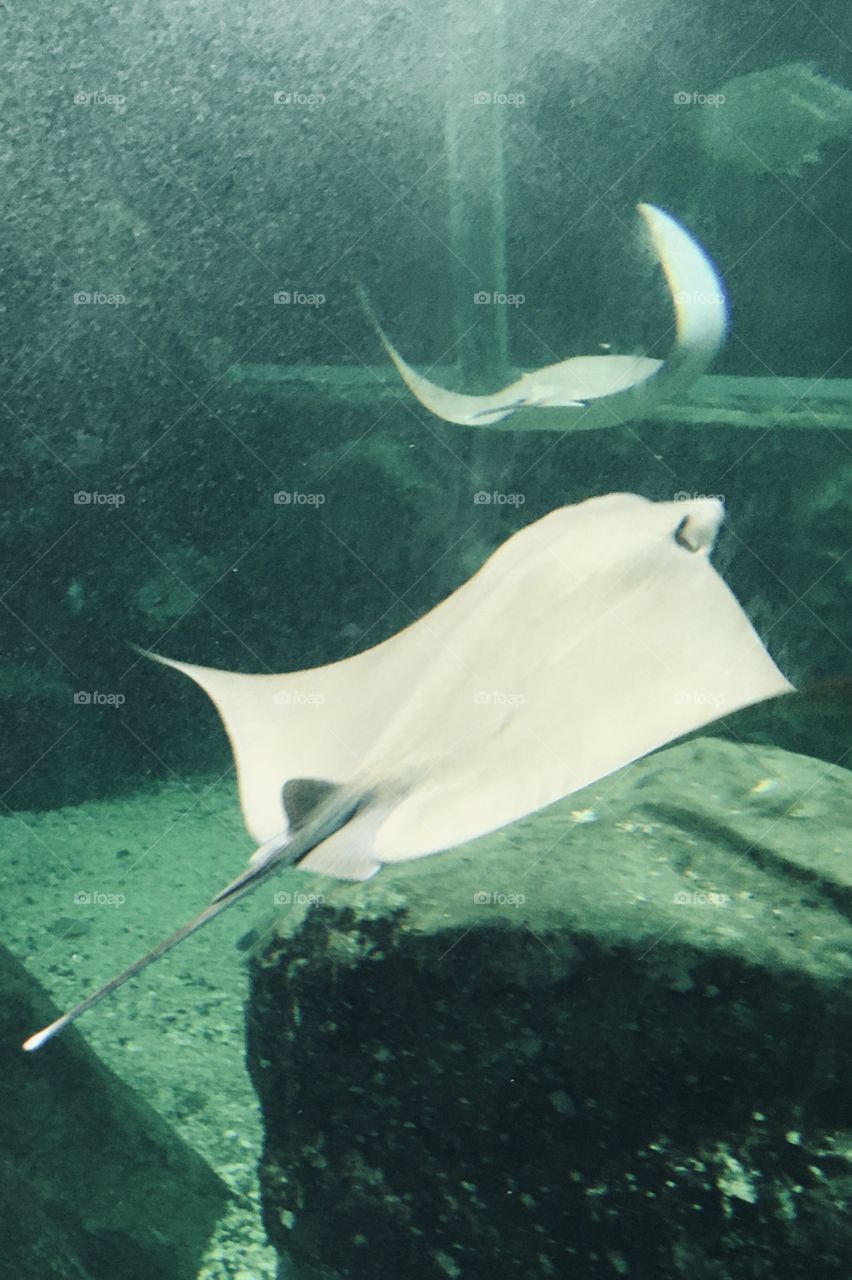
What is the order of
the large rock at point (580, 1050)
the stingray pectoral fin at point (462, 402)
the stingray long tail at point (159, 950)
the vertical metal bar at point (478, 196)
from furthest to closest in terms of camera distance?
the vertical metal bar at point (478, 196) < the stingray pectoral fin at point (462, 402) < the large rock at point (580, 1050) < the stingray long tail at point (159, 950)

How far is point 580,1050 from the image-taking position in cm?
142

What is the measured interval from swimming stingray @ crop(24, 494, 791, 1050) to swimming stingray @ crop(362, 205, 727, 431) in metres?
1.89

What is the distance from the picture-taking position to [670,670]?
118 cm

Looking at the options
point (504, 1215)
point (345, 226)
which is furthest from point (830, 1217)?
point (345, 226)

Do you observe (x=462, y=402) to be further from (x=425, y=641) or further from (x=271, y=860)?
(x=271, y=860)

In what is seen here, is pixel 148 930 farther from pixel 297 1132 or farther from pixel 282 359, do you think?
pixel 282 359

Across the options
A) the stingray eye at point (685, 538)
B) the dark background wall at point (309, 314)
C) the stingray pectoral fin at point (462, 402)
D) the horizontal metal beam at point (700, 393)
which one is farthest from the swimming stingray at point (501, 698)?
the horizontal metal beam at point (700, 393)

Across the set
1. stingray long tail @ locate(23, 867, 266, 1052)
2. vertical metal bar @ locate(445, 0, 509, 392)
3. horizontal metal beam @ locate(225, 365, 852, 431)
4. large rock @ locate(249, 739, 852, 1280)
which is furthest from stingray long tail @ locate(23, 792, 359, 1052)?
vertical metal bar @ locate(445, 0, 509, 392)

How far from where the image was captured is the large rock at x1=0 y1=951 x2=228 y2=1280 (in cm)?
178

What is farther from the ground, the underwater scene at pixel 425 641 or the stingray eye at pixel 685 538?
the stingray eye at pixel 685 538

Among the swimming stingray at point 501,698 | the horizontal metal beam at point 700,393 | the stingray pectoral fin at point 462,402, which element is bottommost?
the horizontal metal beam at point 700,393

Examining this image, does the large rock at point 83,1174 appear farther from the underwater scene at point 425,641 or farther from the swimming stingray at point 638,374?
the swimming stingray at point 638,374

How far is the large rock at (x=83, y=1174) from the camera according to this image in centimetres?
178

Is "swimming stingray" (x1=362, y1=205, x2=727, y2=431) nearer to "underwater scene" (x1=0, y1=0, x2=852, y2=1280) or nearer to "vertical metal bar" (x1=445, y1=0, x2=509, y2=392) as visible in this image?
"underwater scene" (x1=0, y1=0, x2=852, y2=1280)
